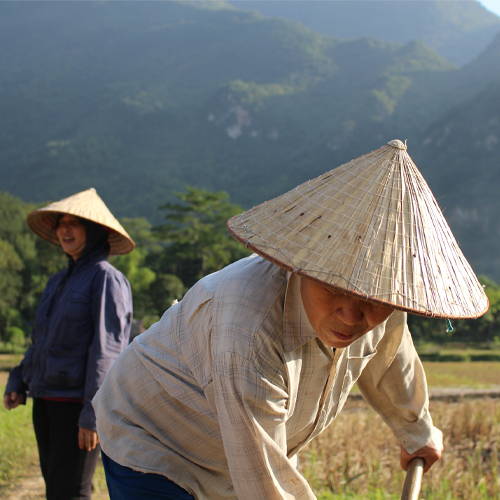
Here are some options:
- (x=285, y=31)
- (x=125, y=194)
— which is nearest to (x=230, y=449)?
(x=125, y=194)

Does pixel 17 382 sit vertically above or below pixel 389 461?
above

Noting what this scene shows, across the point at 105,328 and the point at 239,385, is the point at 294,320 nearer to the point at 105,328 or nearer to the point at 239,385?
the point at 239,385

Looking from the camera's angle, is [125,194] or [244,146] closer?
[125,194]

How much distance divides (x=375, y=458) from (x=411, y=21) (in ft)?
516

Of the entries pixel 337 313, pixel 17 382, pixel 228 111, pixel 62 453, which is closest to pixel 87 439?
pixel 62 453

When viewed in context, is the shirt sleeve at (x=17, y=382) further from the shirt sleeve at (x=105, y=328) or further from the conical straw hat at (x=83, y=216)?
the conical straw hat at (x=83, y=216)

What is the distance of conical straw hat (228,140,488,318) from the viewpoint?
1.42 meters

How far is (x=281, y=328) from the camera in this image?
61.6 inches

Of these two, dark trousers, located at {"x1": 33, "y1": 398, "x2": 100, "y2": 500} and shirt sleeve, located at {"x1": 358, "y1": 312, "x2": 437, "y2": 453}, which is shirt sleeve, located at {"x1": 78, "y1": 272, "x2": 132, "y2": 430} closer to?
dark trousers, located at {"x1": 33, "y1": 398, "x2": 100, "y2": 500}

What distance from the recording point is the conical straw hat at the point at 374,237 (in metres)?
1.42

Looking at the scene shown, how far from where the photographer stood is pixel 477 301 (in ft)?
5.11

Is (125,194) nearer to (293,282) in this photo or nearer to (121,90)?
(121,90)

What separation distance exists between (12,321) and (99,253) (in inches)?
1117

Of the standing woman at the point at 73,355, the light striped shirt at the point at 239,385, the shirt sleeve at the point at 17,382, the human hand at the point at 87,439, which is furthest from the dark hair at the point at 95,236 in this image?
the light striped shirt at the point at 239,385
